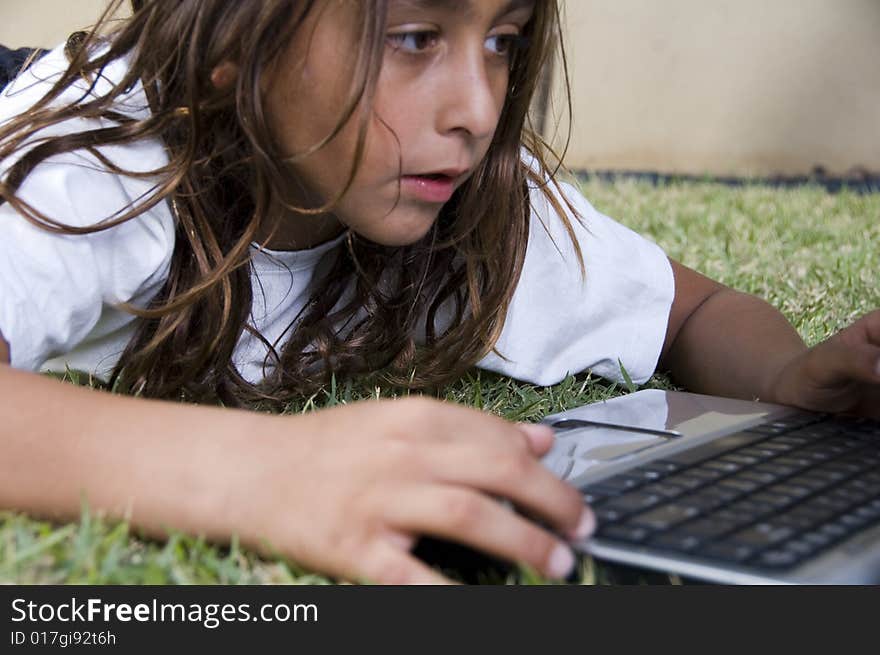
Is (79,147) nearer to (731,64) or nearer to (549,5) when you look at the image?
(549,5)

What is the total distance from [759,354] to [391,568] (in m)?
0.76

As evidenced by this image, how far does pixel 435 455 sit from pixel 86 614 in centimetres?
21

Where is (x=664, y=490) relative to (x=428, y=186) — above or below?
below

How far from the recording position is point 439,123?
1.07 m

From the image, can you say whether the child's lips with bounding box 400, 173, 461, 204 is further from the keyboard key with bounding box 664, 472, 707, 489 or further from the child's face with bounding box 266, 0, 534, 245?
the keyboard key with bounding box 664, 472, 707, 489

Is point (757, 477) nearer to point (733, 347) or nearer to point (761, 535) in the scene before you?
point (761, 535)

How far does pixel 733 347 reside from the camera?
1.37m

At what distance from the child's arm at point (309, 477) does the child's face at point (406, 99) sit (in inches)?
Answer: 14.9

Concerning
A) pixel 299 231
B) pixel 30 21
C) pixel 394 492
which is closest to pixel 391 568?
pixel 394 492

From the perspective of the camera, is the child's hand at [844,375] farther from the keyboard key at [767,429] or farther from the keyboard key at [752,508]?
the keyboard key at [752,508]

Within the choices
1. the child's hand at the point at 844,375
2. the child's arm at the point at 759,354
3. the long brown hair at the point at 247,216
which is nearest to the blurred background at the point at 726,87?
the child's arm at the point at 759,354

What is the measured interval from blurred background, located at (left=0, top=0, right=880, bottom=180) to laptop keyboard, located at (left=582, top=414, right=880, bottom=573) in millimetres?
3269

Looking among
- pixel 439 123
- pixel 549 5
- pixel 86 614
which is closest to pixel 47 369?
pixel 439 123

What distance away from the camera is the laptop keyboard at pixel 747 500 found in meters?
0.67
